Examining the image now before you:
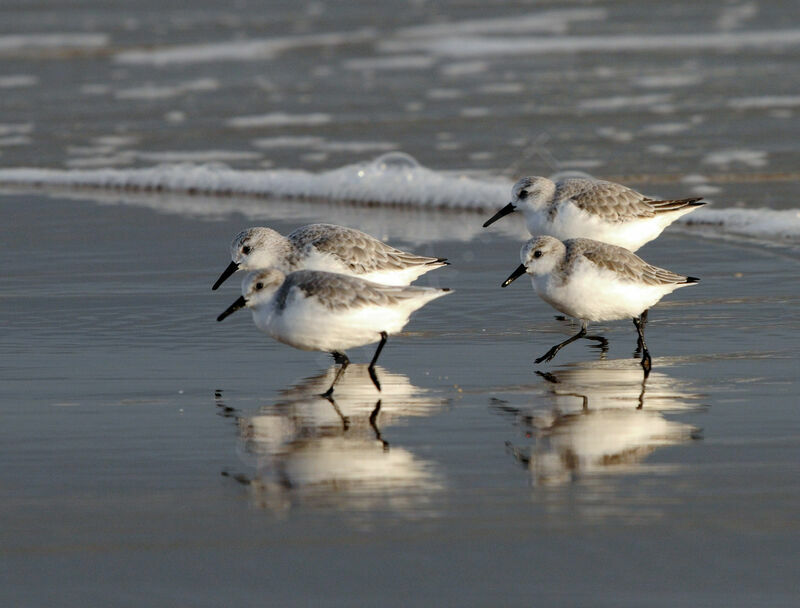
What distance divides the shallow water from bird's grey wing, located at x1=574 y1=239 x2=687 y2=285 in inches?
15.9

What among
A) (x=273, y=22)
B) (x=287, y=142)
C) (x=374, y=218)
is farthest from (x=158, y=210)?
(x=273, y=22)

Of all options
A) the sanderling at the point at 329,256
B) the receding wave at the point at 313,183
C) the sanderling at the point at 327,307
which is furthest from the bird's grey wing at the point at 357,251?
the receding wave at the point at 313,183

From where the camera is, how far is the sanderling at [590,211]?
1054cm

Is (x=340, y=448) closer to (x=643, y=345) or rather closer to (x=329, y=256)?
(x=643, y=345)

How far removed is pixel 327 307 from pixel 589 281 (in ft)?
5.76

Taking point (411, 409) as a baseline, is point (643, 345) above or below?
above

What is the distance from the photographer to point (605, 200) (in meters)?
10.6

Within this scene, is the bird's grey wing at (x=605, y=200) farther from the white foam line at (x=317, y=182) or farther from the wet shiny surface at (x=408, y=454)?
the white foam line at (x=317, y=182)

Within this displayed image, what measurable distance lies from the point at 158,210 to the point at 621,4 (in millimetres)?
22408

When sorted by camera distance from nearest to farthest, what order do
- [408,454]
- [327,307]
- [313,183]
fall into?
[408,454] < [327,307] < [313,183]

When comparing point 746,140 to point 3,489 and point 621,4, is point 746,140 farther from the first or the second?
point 621,4

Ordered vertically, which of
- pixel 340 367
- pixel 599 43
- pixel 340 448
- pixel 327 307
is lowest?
pixel 340 448

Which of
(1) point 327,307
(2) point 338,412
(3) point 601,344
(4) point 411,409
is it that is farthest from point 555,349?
(2) point 338,412

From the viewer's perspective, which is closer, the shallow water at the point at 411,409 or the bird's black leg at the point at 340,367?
the shallow water at the point at 411,409
